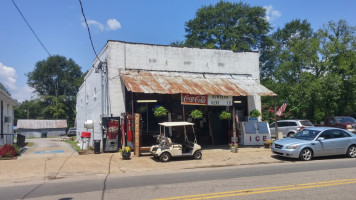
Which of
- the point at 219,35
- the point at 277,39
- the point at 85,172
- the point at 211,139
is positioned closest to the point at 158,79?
the point at 211,139

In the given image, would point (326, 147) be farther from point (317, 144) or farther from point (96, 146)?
point (96, 146)

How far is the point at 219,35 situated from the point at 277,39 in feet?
42.9

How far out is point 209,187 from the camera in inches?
297

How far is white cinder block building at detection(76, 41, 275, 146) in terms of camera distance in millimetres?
15867

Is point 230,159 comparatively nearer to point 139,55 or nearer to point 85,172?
point 85,172

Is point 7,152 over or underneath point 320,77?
underneath

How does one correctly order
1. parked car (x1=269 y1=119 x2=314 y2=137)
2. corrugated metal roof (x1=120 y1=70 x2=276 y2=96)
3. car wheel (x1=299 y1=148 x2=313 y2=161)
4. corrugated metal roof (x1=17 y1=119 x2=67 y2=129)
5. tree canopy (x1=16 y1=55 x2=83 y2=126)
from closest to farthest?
car wheel (x1=299 y1=148 x2=313 y2=161) < corrugated metal roof (x1=120 y1=70 x2=276 y2=96) < parked car (x1=269 y1=119 x2=314 y2=137) < corrugated metal roof (x1=17 y1=119 x2=67 y2=129) < tree canopy (x1=16 y1=55 x2=83 y2=126)

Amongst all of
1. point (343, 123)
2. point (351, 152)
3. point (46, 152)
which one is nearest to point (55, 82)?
point (46, 152)

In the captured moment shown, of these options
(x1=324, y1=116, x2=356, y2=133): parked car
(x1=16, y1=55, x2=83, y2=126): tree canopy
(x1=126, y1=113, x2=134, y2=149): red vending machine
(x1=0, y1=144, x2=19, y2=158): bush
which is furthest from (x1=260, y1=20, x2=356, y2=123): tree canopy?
(x1=16, y1=55, x2=83, y2=126): tree canopy

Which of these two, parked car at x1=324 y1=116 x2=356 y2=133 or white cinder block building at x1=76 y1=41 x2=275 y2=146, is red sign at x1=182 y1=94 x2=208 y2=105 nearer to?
white cinder block building at x1=76 y1=41 x2=275 y2=146

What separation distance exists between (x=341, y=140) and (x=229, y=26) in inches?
1390

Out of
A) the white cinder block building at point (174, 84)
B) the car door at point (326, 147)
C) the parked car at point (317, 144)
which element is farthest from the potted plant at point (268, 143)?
the car door at point (326, 147)

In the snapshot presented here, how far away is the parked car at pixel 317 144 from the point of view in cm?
1275

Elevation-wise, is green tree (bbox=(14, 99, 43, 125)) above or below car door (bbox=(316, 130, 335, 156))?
above
